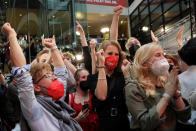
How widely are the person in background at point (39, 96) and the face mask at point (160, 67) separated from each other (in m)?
0.81

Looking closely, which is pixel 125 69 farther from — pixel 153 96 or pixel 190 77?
pixel 190 77

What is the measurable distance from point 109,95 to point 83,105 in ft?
1.72

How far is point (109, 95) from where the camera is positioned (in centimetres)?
186

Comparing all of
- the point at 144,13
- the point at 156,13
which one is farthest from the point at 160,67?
the point at 144,13

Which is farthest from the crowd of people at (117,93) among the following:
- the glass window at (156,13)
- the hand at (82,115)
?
the glass window at (156,13)

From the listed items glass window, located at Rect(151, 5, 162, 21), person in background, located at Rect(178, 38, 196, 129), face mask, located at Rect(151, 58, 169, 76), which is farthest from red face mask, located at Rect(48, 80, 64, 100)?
glass window, located at Rect(151, 5, 162, 21)

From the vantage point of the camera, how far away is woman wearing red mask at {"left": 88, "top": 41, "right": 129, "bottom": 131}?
181cm

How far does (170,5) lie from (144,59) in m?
9.49

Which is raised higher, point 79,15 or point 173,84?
point 79,15

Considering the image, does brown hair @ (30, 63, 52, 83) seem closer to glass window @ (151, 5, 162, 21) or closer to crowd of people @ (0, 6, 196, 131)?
crowd of people @ (0, 6, 196, 131)

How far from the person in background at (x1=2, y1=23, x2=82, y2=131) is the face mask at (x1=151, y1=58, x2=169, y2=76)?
811 mm

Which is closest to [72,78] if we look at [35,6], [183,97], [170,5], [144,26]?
[183,97]

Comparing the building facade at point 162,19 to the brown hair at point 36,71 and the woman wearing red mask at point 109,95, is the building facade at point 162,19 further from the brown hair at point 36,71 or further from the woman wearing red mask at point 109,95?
the brown hair at point 36,71

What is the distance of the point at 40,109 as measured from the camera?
1.40m
